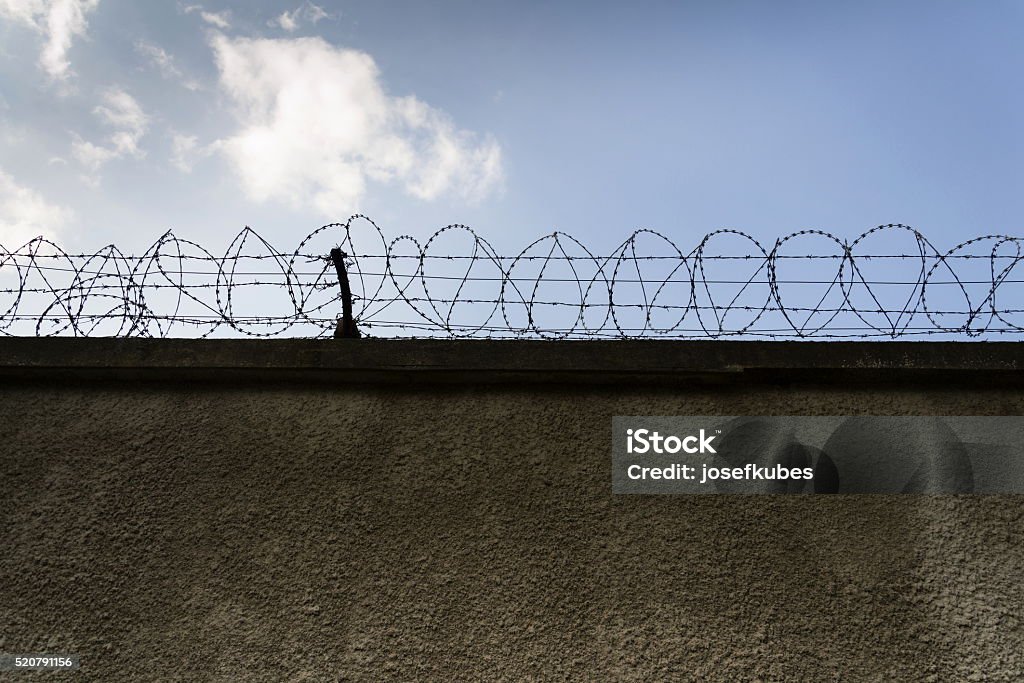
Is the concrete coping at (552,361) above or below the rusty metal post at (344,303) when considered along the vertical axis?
below

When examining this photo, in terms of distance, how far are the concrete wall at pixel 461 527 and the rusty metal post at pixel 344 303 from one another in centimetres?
15

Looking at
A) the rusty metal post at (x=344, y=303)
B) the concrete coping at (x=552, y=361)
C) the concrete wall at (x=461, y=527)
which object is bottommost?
the concrete wall at (x=461, y=527)

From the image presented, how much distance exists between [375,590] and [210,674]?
624mm

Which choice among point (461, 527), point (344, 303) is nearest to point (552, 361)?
point (461, 527)

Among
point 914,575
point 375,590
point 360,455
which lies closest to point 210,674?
point 375,590

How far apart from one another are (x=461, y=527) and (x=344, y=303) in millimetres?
1112

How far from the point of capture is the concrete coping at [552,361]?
3031 mm

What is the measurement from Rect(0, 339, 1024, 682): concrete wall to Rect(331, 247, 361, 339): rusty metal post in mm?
150

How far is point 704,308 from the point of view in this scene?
314 cm

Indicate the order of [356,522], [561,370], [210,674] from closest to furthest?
[210,674], [356,522], [561,370]

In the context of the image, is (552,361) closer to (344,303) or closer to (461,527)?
(461,527)

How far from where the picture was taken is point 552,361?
3033 millimetres

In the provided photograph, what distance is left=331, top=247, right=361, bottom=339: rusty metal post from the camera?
319 centimetres

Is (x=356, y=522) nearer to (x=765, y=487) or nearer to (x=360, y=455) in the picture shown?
(x=360, y=455)
